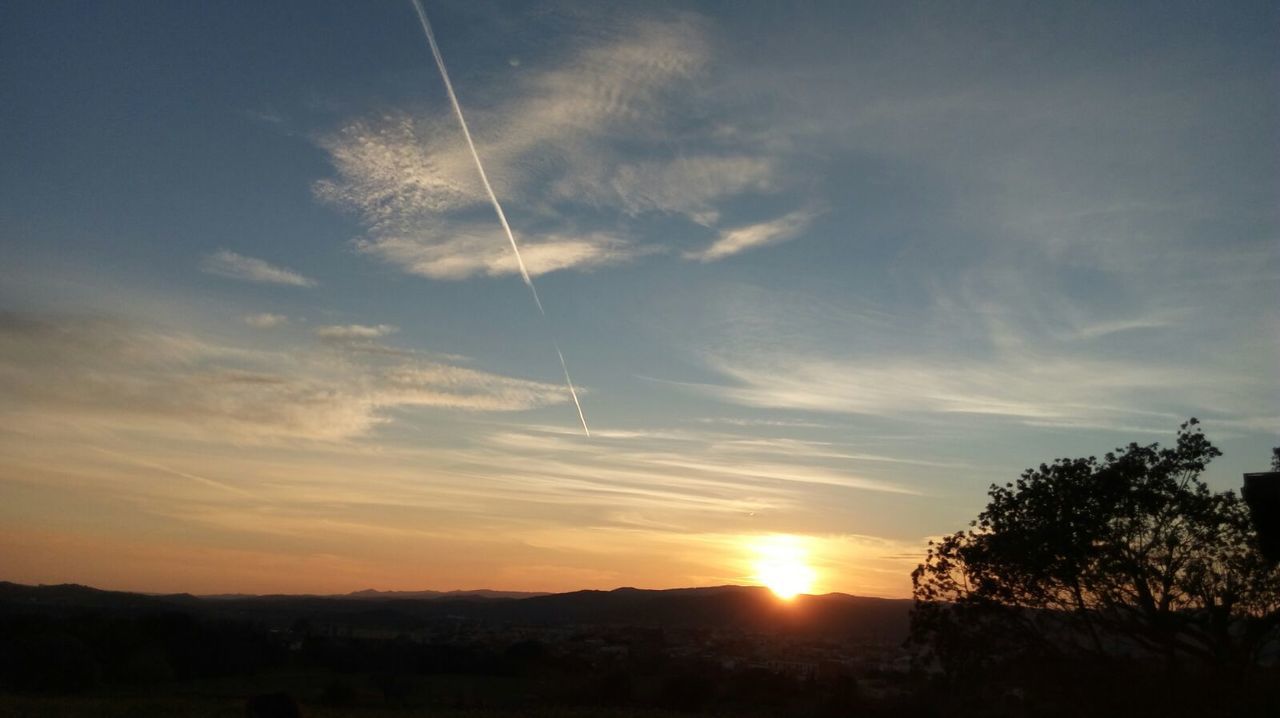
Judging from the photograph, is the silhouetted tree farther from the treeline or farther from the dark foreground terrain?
the treeline

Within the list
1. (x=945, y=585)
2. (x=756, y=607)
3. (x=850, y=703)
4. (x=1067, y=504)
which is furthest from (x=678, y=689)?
(x=756, y=607)

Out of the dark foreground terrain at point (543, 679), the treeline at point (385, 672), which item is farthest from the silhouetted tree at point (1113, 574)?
the treeline at point (385, 672)

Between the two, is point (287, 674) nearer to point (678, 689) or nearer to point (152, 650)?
point (152, 650)

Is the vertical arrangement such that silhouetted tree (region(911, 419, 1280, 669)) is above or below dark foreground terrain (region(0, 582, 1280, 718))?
above

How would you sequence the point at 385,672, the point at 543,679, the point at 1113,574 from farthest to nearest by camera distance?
the point at 385,672, the point at 543,679, the point at 1113,574

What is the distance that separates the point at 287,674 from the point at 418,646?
20.5m

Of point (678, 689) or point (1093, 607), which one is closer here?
point (1093, 607)

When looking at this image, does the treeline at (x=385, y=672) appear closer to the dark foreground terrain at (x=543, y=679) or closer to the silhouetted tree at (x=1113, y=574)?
the dark foreground terrain at (x=543, y=679)

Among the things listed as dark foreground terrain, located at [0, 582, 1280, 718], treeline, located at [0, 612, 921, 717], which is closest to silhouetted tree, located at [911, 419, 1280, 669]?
dark foreground terrain, located at [0, 582, 1280, 718]

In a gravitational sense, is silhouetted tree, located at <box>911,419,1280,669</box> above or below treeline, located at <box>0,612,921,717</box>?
above

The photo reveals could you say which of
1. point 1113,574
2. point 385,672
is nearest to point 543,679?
point 385,672

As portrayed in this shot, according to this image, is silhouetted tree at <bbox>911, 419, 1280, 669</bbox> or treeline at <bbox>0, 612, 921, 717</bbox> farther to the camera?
treeline at <bbox>0, 612, 921, 717</bbox>

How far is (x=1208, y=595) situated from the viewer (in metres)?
23.3

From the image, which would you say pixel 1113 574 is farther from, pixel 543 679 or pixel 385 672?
pixel 385 672
